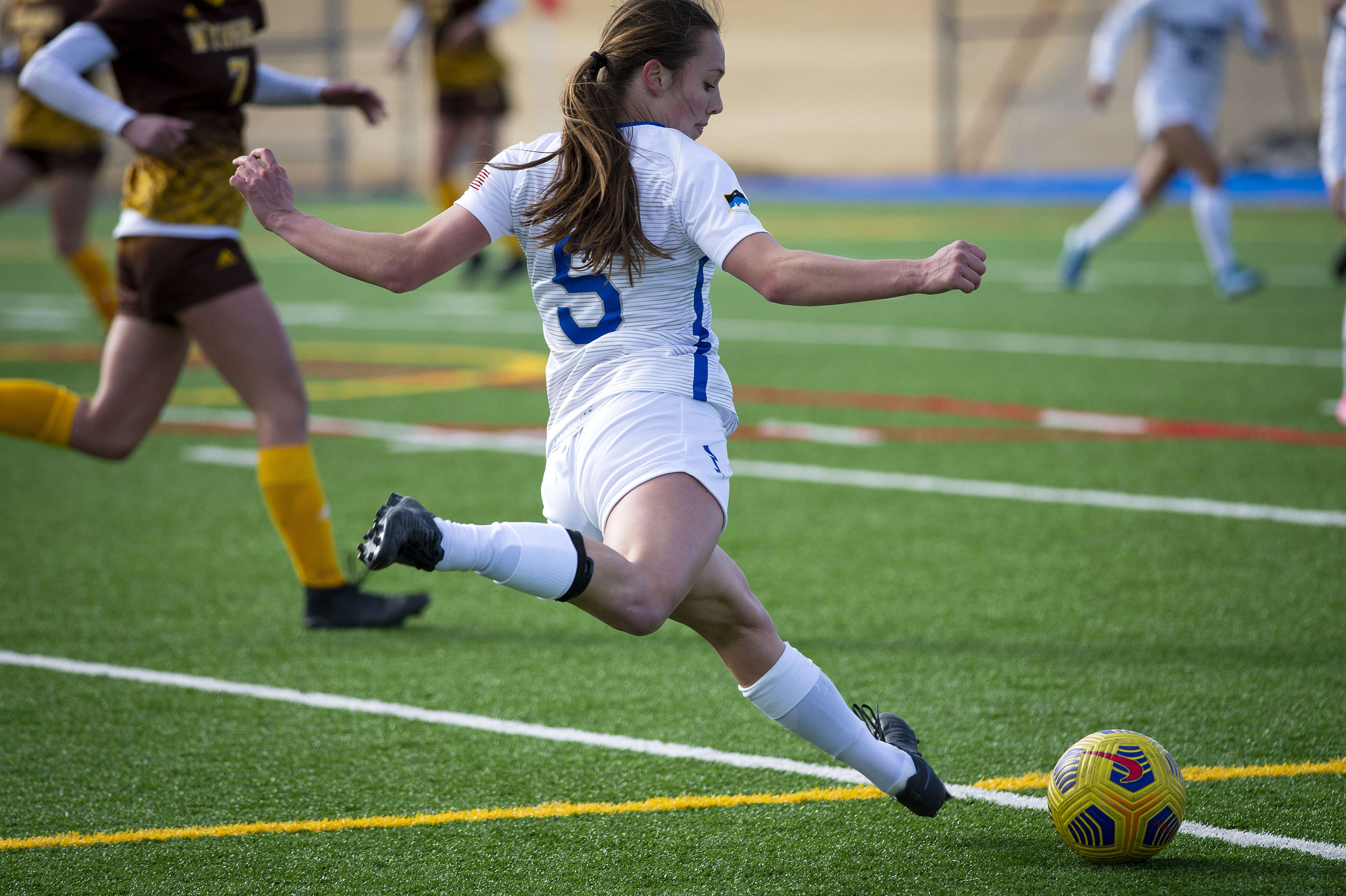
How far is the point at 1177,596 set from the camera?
17.5 ft

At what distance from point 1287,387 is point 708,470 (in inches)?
271

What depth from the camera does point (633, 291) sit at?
3.28m

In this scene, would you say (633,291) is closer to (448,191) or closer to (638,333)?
(638,333)

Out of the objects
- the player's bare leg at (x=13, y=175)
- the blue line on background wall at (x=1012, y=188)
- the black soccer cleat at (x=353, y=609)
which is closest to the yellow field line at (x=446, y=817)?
the black soccer cleat at (x=353, y=609)

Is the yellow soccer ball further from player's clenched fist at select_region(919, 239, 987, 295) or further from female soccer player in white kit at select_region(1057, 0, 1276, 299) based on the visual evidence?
female soccer player in white kit at select_region(1057, 0, 1276, 299)

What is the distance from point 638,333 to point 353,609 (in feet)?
7.88

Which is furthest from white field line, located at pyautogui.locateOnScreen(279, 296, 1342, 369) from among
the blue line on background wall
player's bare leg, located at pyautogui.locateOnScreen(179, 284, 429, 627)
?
the blue line on background wall

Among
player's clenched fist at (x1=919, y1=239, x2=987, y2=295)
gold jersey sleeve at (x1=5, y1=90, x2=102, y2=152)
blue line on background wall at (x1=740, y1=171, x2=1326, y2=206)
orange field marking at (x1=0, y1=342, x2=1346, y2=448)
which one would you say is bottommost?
blue line on background wall at (x1=740, y1=171, x2=1326, y2=206)

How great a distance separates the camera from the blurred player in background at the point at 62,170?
33.1ft

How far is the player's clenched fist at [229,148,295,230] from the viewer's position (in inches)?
125

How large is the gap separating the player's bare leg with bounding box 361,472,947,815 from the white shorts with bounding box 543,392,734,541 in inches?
1.2

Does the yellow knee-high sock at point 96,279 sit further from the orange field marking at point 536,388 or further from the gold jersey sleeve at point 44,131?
the gold jersey sleeve at point 44,131

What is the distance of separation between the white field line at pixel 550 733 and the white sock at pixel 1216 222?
30.5ft

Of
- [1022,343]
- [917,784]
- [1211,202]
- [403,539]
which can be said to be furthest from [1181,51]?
[403,539]
